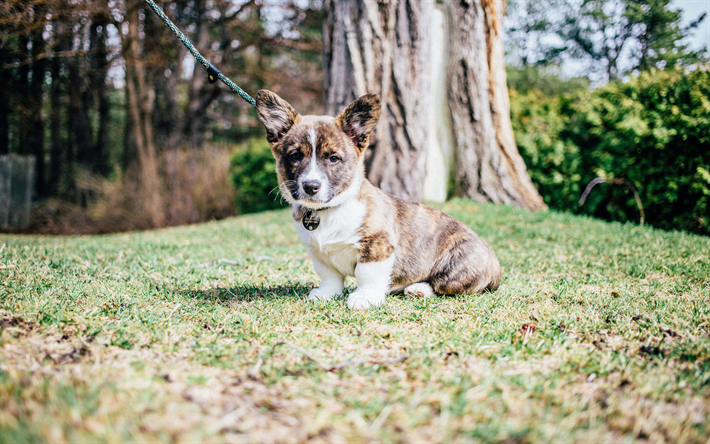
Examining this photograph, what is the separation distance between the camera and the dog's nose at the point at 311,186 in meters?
3.09

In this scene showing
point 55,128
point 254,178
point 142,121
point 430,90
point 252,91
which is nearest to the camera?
point 430,90

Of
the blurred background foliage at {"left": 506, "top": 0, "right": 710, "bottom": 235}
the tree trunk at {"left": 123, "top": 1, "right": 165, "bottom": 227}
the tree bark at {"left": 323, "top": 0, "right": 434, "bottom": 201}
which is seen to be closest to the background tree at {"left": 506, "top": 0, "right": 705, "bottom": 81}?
the blurred background foliage at {"left": 506, "top": 0, "right": 710, "bottom": 235}

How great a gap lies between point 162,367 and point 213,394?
45cm

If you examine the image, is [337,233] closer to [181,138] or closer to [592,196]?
[592,196]

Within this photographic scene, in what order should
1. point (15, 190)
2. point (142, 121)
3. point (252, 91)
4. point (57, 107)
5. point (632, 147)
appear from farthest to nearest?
point (252, 91), point (57, 107), point (142, 121), point (15, 190), point (632, 147)

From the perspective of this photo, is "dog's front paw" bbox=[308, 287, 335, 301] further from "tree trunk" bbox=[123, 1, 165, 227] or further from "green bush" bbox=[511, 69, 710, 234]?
"tree trunk" bbox=[123, 1, 165, 227]

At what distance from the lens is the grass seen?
1.70m

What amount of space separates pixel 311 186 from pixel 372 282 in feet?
2.98

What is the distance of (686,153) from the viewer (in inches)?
272

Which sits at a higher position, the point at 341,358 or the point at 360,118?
the point at 360,118

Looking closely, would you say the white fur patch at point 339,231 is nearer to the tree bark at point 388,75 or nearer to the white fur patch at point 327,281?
the white fur patch at point 327,281

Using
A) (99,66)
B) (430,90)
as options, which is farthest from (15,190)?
(430,90)

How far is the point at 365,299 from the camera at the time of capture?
3.38 m

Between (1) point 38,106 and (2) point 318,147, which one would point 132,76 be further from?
(2) point 318,147
